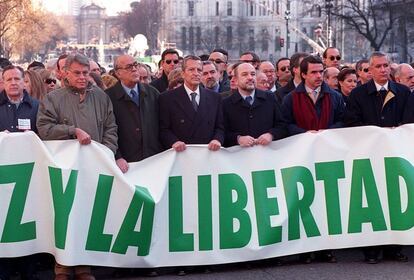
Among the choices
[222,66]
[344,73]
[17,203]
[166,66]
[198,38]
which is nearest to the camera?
[17,203]

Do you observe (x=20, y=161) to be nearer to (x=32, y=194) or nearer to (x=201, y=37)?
(x=32, y=194)

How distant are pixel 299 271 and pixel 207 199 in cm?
112

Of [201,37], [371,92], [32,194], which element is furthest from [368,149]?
[201,37]

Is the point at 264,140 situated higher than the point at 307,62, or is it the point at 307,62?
the point at 307,62

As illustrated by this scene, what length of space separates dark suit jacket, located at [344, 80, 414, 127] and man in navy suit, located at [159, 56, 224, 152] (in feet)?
4.66

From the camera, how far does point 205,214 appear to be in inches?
332

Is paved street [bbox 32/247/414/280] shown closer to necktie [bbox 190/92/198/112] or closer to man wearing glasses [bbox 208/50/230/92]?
necktie [bbox 190/92/198/112]

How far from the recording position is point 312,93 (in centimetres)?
902

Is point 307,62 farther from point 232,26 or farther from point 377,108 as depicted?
point 232,26

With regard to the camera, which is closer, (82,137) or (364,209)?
(82,137)

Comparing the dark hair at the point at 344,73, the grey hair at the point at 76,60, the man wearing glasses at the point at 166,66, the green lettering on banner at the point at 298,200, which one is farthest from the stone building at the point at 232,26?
the grey hair at the point at 76,60

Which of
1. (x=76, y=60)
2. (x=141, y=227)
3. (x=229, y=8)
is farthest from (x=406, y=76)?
(x=229, y=8)

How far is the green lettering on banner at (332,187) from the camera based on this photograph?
340 inches

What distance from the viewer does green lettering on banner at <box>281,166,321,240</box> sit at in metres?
8.55
